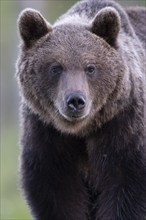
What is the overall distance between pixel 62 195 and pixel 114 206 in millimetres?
511

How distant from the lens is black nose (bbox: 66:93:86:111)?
9414 millimetres

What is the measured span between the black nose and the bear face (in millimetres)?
212

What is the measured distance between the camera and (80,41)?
988cm

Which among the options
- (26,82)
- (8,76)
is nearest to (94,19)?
(26,82)

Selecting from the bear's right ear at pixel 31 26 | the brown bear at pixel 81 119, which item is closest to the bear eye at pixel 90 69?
the brown bear at pixel 81 119

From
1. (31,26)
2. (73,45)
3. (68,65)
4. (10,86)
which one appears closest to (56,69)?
(68,65)

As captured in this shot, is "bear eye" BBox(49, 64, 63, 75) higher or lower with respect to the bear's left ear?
lower

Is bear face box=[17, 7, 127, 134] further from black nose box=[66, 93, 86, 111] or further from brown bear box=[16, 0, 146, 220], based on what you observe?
black nose box=[66, 93, 86, 111]

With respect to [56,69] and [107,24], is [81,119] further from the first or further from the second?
[107,24]

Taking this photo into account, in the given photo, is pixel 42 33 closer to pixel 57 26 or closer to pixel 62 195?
pixel 57 26

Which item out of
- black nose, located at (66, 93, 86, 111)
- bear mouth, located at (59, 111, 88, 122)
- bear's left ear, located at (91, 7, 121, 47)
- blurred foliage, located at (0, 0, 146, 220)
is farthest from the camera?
blurred foliage, located at (0, 0, 146, 220)

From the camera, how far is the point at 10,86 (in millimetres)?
30172

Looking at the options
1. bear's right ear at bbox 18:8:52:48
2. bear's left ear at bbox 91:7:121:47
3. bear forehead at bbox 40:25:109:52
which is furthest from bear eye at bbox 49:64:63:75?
bear's left ear at bbox 91:7:121:47

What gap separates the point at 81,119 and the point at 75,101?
356 millimetres
